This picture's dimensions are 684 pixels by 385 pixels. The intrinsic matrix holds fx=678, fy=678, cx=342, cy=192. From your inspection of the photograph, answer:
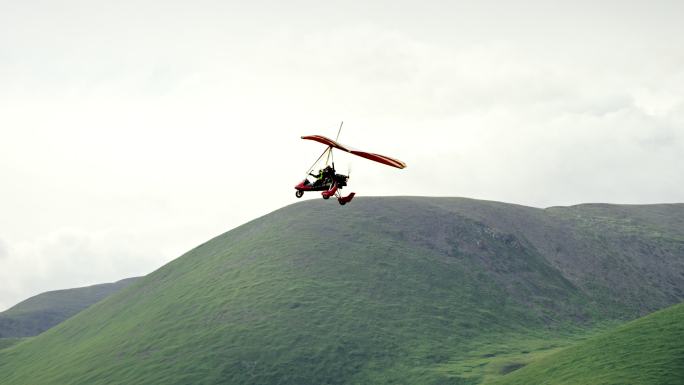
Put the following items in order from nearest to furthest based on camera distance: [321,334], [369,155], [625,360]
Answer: [369,155], [625,360], [321,334]

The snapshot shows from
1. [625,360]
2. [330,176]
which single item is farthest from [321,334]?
[330,176]

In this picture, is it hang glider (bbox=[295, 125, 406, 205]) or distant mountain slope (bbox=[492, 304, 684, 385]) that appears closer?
hang glider (bbox=[295, 125, 406, 205])

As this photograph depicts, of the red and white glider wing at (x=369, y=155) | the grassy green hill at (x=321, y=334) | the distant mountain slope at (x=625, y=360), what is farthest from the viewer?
the grassy green hill at (x=321, y=334)

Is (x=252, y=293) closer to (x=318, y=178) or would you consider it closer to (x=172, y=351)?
(x=172, y=351)

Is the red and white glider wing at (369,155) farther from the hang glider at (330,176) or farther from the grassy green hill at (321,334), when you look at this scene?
the grassy green hill at (321,334)

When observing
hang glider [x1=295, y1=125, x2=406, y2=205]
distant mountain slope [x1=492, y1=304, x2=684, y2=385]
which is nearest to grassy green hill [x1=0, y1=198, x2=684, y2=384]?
distant mountain slope [x1=492, y1=304, x2=684, y2=385]

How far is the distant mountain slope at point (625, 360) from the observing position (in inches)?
4171

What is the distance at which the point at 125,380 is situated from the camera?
502ft

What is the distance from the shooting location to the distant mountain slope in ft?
348

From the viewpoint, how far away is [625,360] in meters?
115

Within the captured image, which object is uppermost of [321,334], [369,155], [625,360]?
[369,155]

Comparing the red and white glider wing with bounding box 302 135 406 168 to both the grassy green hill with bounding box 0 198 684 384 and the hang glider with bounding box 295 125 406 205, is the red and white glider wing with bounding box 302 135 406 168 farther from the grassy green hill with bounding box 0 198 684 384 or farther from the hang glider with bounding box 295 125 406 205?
the grassy green hill with bounding box 0 198 684 384

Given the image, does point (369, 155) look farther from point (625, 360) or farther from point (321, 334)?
point (321, 334)

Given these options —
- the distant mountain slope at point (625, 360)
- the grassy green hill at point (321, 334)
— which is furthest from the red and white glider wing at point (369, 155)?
the grassy green hill at point (321, 334)
